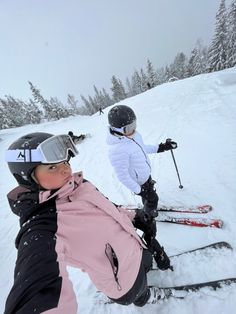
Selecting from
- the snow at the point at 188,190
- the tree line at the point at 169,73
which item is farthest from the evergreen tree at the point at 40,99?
the snow at the point at 188,190

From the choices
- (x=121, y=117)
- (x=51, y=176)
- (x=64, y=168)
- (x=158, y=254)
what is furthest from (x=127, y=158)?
(x=51, y=176)

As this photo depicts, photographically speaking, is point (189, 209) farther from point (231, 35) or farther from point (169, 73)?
point (169, 73)

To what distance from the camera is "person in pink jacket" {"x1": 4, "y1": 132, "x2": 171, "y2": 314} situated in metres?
1.26

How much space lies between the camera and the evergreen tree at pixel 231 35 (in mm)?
27500

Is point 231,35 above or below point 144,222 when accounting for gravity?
below

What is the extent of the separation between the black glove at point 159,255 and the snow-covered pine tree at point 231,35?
32653 mm

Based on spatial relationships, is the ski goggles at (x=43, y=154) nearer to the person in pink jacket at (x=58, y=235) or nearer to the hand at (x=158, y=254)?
the person in pink jacket at (x=58, y=235)

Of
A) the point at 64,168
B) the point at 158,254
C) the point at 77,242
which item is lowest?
the point at 158,254

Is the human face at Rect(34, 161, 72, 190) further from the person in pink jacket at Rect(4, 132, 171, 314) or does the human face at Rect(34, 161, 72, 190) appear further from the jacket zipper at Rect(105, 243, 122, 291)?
the jacket zipper at Rect(105, 243, 122, 291)

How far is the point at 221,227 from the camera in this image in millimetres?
3748

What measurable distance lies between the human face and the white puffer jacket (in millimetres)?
1703

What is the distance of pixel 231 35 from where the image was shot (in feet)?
91.4

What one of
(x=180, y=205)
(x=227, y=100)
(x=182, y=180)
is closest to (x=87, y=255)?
(x=180, y=205)

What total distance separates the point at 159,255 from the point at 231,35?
1353 inches
